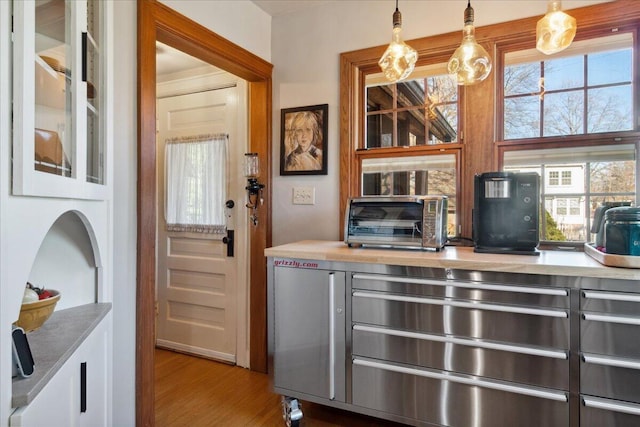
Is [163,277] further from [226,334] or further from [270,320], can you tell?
[270,320]

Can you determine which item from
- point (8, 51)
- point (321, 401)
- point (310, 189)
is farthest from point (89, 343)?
point (310, 189)

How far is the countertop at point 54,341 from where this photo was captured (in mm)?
821

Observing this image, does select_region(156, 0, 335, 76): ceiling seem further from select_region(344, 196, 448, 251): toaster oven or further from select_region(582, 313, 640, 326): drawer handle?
select_region(582, 313, 640, 326): drawer handle

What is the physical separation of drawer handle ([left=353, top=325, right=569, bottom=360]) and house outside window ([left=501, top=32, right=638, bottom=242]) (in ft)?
2.68

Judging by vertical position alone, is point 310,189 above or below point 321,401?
above

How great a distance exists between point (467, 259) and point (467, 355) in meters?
0.43

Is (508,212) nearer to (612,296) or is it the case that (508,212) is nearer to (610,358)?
(612,296)

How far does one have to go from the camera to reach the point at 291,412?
1955mm

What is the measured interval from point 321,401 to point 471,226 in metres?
1.32

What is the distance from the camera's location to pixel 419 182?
93.0 inches

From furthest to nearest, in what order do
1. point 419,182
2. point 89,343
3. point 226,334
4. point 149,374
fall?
1. point 226,334
2. point 419,182
3. point 149,374
4. point 89,343

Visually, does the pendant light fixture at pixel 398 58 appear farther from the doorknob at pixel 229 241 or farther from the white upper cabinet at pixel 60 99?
the doorknob at pixel 229 241

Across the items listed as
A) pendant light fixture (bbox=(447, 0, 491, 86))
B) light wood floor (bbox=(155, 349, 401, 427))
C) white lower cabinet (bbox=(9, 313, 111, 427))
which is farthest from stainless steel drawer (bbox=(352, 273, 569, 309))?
white lower cabinet (bbox=(9, 313, 111, 427))

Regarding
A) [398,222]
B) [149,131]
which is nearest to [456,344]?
[398,222]
